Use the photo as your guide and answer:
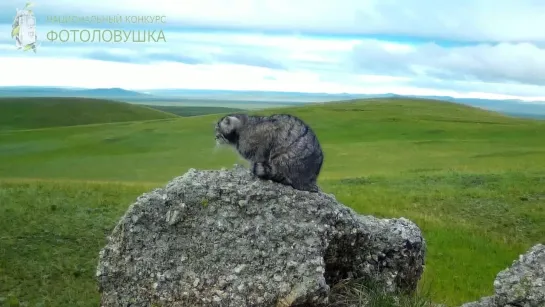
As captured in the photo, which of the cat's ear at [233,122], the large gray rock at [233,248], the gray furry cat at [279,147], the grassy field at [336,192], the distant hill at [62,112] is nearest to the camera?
the large gray rock at [233,248]

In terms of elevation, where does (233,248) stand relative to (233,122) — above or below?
below

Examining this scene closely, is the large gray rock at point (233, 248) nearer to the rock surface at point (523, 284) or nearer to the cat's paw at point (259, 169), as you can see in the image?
the cat's paw at point (259, 169)

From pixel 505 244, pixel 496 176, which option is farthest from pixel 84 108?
pixel 505 244

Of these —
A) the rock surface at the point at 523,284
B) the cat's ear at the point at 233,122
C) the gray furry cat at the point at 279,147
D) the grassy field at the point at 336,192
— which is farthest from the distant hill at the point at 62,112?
the rock surface at the point at 523,284

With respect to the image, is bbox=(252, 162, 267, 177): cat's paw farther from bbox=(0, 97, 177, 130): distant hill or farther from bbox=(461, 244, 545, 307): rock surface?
bbox=(0, 97, 177, 130): distant hill

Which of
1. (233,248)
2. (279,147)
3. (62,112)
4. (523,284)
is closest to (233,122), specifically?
(279,147)

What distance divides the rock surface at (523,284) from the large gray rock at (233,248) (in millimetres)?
1611

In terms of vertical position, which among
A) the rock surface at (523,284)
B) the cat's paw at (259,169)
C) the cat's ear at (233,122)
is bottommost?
the rock surface at (523,284)

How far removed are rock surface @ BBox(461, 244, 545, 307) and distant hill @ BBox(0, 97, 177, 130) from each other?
96773mm

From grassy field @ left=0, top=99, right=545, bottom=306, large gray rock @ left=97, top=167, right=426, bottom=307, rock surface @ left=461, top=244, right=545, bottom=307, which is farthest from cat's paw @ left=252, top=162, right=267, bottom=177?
grassy field @ left=0, top=99, right=545, bottom=306

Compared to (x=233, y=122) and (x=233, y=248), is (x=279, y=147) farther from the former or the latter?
(x=233, y=248)

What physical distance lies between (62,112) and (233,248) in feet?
357

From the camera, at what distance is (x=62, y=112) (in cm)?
11194

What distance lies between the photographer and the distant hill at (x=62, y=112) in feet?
341
